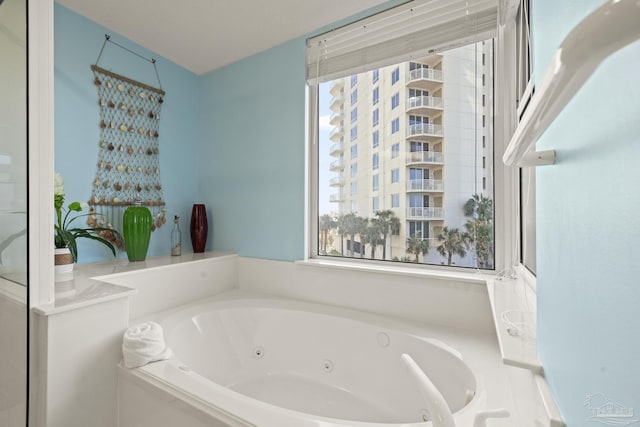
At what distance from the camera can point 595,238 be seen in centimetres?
32

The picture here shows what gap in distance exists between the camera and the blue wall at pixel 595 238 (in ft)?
0.83

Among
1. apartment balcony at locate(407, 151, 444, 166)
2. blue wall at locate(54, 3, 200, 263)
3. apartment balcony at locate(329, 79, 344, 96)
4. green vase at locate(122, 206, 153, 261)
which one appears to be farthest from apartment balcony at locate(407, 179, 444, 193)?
blue wall at locate(54, 3, 200, 263)

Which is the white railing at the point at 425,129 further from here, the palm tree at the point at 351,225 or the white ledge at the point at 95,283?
the white ledge at the point at 95,283

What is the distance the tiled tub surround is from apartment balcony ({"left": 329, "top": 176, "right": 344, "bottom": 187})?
0.57 metres

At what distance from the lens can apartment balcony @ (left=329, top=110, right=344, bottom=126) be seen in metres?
2.13

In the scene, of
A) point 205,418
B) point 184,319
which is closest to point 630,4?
point 205,418

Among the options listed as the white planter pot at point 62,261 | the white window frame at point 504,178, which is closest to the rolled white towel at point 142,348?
the white planter pot at point 62,261

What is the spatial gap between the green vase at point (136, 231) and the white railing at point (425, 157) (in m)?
1.73

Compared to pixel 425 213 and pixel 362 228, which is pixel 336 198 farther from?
pixel 425 213

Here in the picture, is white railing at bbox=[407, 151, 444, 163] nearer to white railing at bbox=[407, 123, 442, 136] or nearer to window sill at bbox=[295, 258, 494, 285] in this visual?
white railing at bbox=[407, 123, 442, 136]

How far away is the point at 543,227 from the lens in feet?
1.86

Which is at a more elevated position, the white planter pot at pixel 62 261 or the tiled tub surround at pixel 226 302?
the white planter pot at pixel 62 261

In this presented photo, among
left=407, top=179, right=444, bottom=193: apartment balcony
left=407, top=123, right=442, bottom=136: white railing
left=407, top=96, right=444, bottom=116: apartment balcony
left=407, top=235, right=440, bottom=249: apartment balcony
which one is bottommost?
left=407, top=235, right=440, bottom=249: apartment balcony

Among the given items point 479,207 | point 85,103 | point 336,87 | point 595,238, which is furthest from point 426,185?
point 85,103
